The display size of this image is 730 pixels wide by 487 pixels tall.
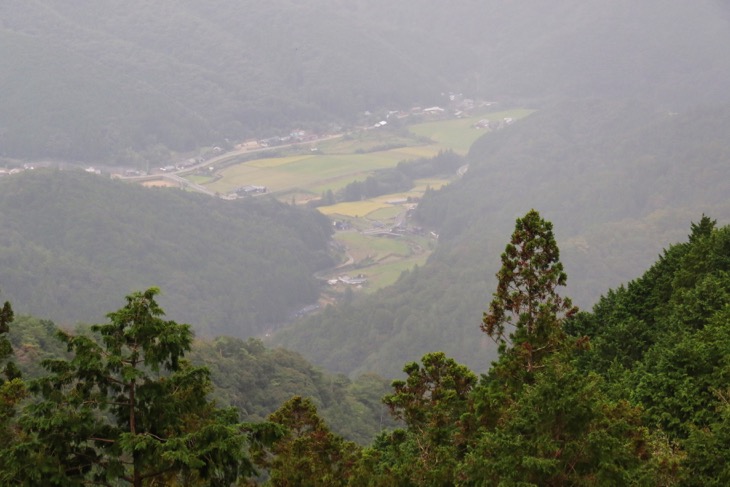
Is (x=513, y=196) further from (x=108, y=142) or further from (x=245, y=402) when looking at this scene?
(x=245, y=402)

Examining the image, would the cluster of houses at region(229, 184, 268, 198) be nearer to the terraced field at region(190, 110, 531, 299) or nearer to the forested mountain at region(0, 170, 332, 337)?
the terraced field at region(190, 110, 531, 299)

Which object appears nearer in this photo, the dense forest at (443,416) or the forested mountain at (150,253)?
the dense forest at (443,416)

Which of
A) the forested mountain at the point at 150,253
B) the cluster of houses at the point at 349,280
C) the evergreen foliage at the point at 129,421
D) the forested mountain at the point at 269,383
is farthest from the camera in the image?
the cluster of houses at the point at 349,280

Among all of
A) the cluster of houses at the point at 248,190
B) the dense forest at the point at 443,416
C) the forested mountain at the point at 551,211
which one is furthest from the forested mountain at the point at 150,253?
the dense forest at the point at 443,416

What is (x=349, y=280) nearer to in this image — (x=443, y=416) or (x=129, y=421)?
(x=443, y=416)

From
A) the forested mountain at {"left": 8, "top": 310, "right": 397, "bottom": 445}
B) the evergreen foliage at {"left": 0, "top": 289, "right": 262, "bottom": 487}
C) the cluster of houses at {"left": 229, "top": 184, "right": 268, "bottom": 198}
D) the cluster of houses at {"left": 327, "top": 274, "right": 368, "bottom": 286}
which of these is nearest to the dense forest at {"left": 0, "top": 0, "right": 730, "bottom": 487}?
the evergreen foliage at {"left": 0, "top": 289, "right": 262, "bottom": 487}

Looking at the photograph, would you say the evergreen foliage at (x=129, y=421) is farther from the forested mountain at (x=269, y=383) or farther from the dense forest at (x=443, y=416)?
the forested mountain at (x=269, y=383)

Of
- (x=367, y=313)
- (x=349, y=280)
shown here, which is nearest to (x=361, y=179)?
(x=349, y=280)

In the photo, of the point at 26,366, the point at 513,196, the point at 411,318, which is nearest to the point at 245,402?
the point at 26,366
